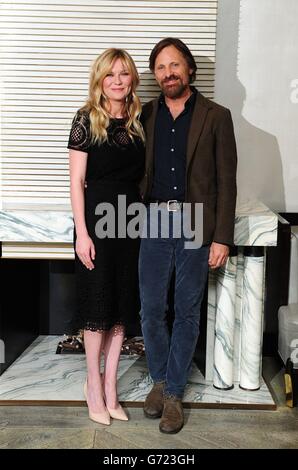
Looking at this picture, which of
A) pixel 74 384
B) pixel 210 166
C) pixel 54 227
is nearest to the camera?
pixel 210 166

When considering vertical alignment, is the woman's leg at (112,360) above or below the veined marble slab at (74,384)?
above

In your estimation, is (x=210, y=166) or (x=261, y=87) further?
(x=261, y=87)

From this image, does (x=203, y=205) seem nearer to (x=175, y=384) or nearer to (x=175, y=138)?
(x=175, y=138)

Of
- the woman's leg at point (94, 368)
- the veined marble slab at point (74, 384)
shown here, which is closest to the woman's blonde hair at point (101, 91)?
the woman's leg at point (94, 368)

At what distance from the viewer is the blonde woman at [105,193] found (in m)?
2.97

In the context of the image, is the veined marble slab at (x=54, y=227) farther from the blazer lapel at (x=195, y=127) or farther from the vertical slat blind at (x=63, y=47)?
the blazer lapel at (x=195, y=127)

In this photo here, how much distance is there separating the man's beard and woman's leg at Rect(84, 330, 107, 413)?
1.05 metres

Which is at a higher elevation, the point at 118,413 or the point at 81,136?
the point at 81,136

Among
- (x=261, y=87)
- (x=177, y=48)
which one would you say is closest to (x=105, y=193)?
(x=177, y=48)

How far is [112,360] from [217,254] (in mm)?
660

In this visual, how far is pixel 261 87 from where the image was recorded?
12.8 feet

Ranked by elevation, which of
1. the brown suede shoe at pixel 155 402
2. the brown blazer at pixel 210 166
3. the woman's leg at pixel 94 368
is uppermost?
the brown blazer at pixel 210 166

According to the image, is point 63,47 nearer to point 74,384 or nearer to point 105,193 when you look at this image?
point 105,193

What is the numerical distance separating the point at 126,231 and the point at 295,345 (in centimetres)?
112
